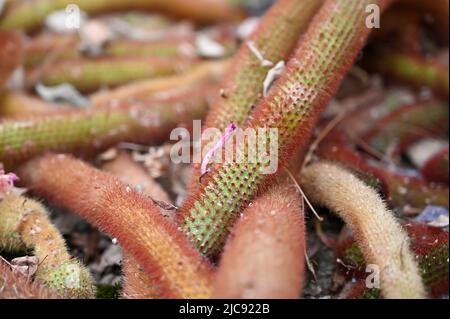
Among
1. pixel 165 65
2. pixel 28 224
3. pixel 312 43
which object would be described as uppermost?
pixel 312 43

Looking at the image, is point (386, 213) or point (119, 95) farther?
point (119, 95)

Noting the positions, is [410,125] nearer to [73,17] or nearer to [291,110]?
[291,110]

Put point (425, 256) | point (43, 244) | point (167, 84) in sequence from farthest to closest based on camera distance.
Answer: point (167, 84), point (43, 244), point (425, 256)

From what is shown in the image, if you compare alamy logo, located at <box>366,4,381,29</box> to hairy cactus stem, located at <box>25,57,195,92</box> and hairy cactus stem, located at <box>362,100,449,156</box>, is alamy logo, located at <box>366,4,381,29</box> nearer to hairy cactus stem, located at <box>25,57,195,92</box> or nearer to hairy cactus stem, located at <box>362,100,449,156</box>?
hairy cactus stem, located at <box>362,100,449,156</box>

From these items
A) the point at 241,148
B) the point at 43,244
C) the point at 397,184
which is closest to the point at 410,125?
the point at 397,184
